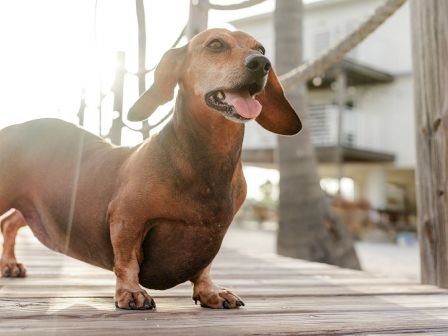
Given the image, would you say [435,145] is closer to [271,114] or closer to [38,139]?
[271,114]

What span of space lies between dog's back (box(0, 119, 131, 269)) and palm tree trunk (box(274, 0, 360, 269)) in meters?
4.46

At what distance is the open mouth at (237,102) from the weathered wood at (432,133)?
125 cm

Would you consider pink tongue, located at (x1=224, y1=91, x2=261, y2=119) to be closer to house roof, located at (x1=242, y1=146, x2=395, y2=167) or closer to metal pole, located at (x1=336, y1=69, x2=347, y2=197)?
metal pole, located at (x1=336, y1=69, x2=347, y2=197)

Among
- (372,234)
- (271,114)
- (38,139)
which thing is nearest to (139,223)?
(271,114)

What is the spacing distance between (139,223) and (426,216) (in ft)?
4.93

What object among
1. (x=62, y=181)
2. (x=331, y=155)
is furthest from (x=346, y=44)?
(x=331, y=155)

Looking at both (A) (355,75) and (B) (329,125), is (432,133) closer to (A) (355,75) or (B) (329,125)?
(B) (329,125)

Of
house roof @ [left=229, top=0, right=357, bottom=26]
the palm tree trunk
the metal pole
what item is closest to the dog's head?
the palm tree trunk

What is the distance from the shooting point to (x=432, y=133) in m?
2.70

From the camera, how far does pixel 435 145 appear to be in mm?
2670

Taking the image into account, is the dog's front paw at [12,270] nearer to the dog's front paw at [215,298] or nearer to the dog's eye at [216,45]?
the dog's front paw at [215,298]

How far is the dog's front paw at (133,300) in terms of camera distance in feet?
5.84

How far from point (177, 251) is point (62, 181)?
553mm

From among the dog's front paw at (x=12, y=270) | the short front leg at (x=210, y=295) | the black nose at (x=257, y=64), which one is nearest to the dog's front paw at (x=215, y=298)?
the short front leg at (x=210, y=295)
